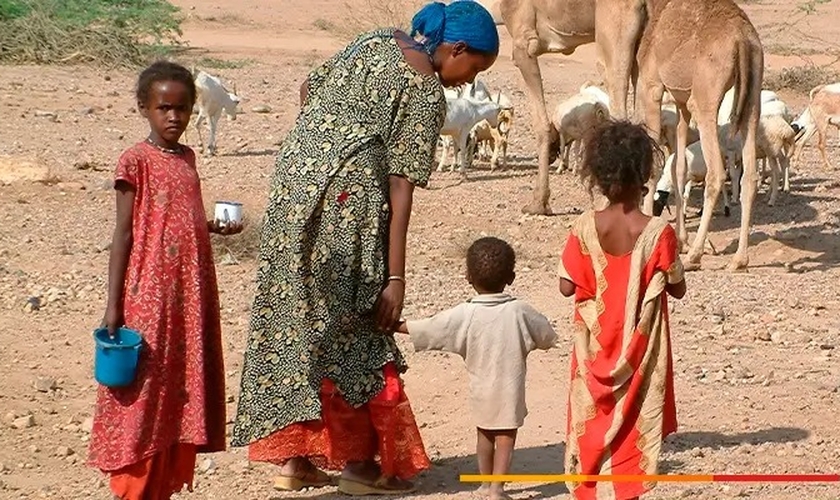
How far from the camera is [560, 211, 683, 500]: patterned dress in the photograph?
15.9 ft

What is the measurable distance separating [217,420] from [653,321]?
4.93ft

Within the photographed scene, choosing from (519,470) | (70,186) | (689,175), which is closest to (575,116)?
(689,175)

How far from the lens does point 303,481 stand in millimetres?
5633

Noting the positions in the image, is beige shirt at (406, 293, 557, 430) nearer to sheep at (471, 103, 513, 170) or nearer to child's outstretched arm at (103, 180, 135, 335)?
child's outstretched arm at (103, 180, 135, 335)

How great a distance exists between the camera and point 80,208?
433 inches

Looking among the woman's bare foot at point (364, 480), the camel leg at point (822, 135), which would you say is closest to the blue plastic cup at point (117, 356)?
the woman's bare foot at point (364, 480)

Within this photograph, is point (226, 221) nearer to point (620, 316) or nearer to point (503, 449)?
point (503, 449)

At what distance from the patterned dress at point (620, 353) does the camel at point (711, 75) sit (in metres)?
5.45

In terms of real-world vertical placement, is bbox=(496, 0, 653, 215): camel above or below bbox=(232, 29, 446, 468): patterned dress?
above

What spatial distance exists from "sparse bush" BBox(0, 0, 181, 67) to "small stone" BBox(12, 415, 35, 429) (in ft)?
40.6

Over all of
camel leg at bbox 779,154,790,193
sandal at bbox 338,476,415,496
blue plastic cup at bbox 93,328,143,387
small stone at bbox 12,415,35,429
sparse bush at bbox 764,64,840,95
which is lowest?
sandal at bbox 338,476,415,496

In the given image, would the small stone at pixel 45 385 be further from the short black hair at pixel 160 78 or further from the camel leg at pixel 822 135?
the camel leg at pixel 822 135

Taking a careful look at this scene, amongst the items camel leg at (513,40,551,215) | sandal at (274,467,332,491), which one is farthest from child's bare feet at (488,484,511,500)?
camel leg at (513,40,551,215)

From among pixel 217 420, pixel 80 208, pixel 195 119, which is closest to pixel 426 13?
pixel 217 420
